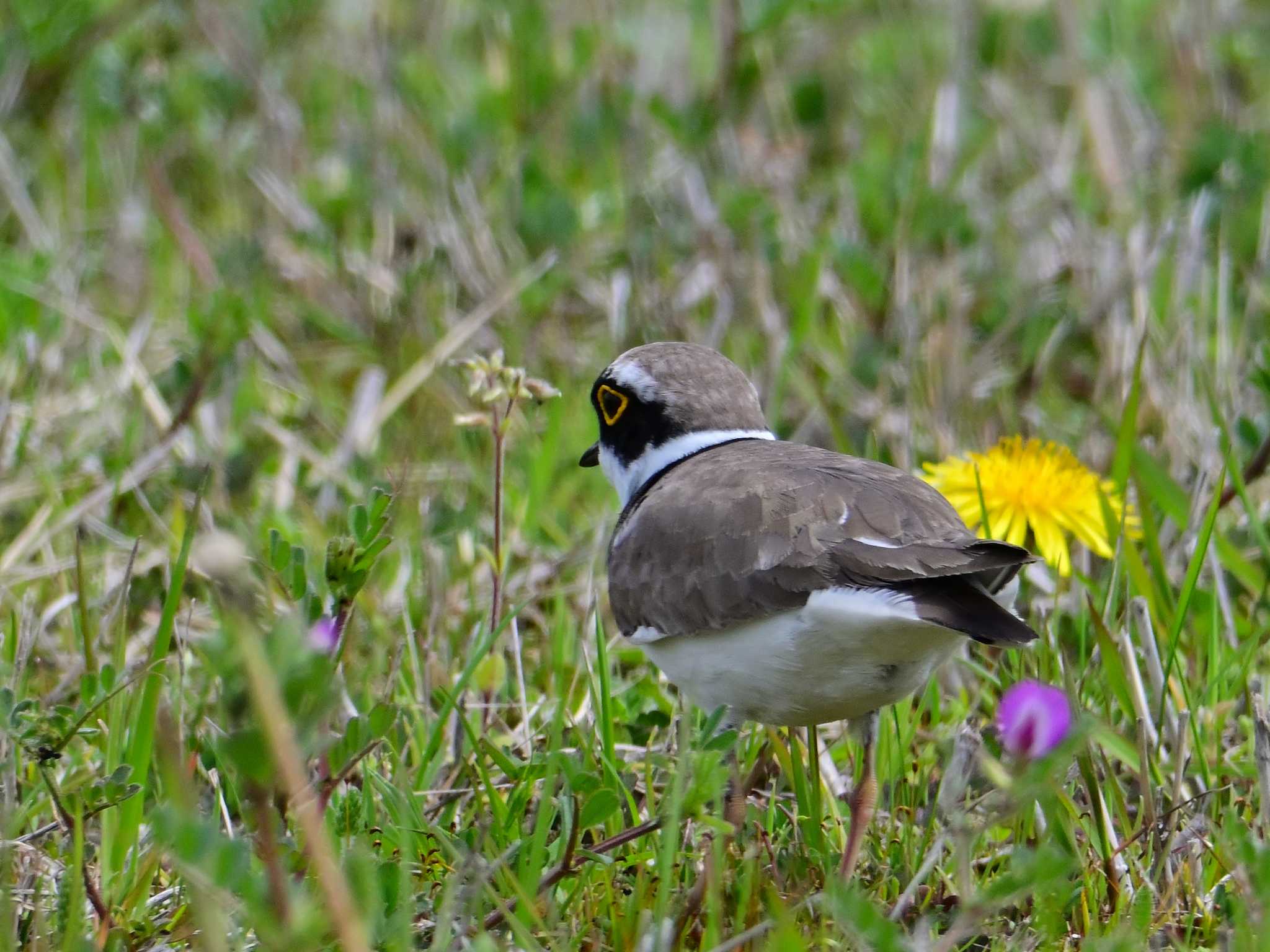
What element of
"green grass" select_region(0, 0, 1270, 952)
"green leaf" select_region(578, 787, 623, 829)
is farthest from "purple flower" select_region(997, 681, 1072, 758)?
"green leaf" select_region(578, 787, 623, 829)

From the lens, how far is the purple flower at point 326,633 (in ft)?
8.38

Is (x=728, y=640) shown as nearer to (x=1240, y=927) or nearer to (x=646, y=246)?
(x=1240, y=927)

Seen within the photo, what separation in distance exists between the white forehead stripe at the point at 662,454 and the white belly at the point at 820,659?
2.20ft

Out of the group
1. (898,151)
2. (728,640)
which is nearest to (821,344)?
(898,151)

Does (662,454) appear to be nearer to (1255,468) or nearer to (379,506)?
(379,506)

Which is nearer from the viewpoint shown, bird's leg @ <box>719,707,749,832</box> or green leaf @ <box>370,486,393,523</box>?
green leaf @ <box>370,486,393,523</box>

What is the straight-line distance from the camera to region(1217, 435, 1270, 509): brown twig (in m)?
4.32

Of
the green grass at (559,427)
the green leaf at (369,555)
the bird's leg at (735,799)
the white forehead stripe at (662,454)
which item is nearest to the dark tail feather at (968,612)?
the green grass at (559,427)

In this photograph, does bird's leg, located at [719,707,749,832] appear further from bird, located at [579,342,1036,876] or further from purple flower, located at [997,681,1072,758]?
purple flower, located at [997,681,1072,758]

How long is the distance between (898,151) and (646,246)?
1341mm

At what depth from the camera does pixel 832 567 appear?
3045 millimetres

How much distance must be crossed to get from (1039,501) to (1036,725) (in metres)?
1.75

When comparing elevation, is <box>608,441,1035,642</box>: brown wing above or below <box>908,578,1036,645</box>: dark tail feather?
above

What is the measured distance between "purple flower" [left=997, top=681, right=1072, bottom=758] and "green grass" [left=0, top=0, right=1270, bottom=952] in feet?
0.26
